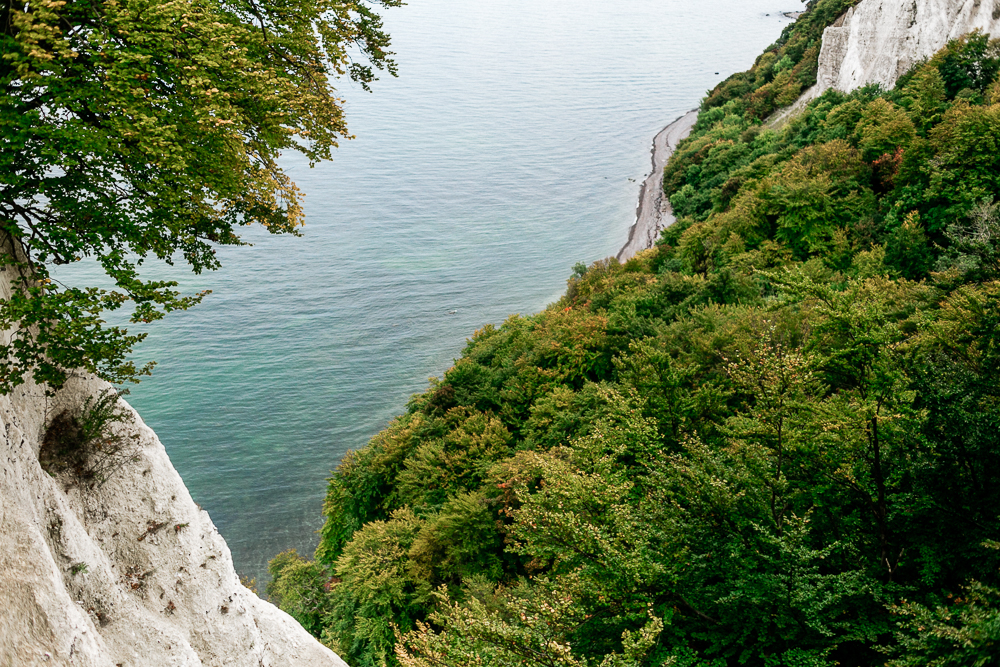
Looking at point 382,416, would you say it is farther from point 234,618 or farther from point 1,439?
point 1,439

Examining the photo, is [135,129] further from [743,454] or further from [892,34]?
[892,34]

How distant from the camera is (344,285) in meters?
62.1

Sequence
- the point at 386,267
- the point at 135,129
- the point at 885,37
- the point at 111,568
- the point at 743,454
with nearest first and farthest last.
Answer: the point at 135,129
the point at 111,568
the point at 743,454
the point at 885,37
the point at 386,267

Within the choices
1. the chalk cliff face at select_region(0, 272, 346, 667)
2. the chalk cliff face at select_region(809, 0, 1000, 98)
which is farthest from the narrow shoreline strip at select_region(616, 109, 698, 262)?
the chalk cliff face at select_region(0, 272, 346, 667)

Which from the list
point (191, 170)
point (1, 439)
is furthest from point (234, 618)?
point (191, 170)

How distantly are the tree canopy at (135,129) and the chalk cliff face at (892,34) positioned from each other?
46410 millimetres

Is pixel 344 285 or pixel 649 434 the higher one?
pixel 344 285

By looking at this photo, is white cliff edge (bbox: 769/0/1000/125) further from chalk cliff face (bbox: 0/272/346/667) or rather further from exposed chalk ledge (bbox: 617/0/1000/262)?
chalk cliff face (bbox: 0/272/346/667)

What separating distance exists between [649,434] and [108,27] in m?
16.1

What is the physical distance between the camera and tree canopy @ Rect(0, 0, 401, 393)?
779 centimetres

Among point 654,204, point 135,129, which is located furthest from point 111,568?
point 654,204

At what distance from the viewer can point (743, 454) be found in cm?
1495

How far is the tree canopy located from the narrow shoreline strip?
45570mm

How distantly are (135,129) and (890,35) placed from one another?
5420cm
